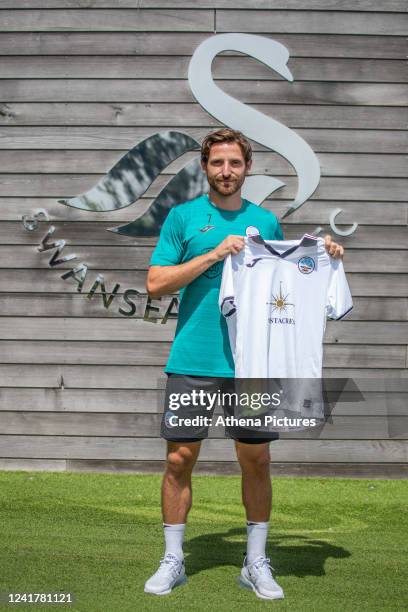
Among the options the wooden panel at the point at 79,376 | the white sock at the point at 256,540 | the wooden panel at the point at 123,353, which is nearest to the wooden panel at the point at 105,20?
the wooden panel at the point at 123,353

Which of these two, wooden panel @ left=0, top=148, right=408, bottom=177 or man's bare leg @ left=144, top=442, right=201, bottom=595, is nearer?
man's bare leg @ left=144, top=442, right=201, bottom=595

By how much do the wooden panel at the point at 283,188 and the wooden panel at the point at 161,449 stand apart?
157 cm

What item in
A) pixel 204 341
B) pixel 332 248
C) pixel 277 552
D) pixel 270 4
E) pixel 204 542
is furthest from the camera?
pixel 270 4

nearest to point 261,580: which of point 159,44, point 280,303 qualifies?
point 280,303

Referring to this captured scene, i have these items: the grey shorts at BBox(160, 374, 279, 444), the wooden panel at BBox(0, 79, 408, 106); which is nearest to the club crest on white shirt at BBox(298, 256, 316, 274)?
the grey shorts at BBox(160, 374, 279, 444)

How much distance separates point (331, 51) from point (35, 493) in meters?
3.28

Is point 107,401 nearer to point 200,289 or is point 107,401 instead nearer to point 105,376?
point 105,376

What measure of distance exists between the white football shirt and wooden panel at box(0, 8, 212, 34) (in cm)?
278

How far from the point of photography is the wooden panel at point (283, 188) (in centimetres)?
578

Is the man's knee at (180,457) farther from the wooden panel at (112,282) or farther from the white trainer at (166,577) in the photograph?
the wooden panel at (112,282)

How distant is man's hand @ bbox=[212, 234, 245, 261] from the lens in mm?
3234

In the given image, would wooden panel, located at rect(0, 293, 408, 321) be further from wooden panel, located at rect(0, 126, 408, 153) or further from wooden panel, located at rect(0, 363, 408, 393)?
wooden panel, located at rect(0, 126, 408, 153)

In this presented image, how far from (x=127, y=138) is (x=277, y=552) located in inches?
114

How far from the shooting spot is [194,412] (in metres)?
3.32
